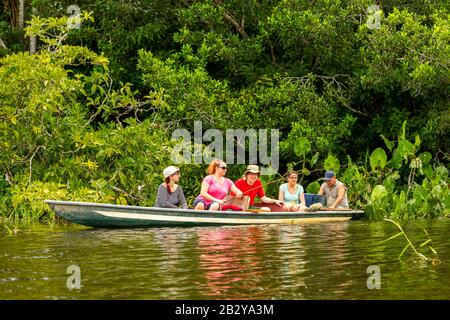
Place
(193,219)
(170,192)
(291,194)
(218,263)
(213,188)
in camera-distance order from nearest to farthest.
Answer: (218,263) < (193,219) < (170,192) < (213,188) < (291,194)

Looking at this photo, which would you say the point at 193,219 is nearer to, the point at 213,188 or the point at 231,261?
the point at 213,188

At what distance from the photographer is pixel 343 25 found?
805 inches

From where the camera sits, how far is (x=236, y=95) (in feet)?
67.8

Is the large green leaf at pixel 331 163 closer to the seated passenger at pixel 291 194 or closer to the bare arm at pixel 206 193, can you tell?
the seated passenger at pixel 291 194

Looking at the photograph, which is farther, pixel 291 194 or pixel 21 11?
pixel 21 11

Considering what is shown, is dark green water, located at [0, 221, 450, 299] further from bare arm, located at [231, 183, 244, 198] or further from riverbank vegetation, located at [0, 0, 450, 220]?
riverbank vegetation, located at [0, 0, 450, 220]

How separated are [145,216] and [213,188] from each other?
54.7 inches

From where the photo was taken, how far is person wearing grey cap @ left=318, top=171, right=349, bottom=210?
17859mm

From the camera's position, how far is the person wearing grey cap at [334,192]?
17859 mm

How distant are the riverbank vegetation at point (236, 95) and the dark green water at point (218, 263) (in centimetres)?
205

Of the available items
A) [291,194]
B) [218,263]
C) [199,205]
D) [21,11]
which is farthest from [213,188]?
[21,11]

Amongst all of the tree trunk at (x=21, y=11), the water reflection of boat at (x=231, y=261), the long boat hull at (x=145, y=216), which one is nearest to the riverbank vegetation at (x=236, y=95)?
the tree trunk at (x=21, y=11)
